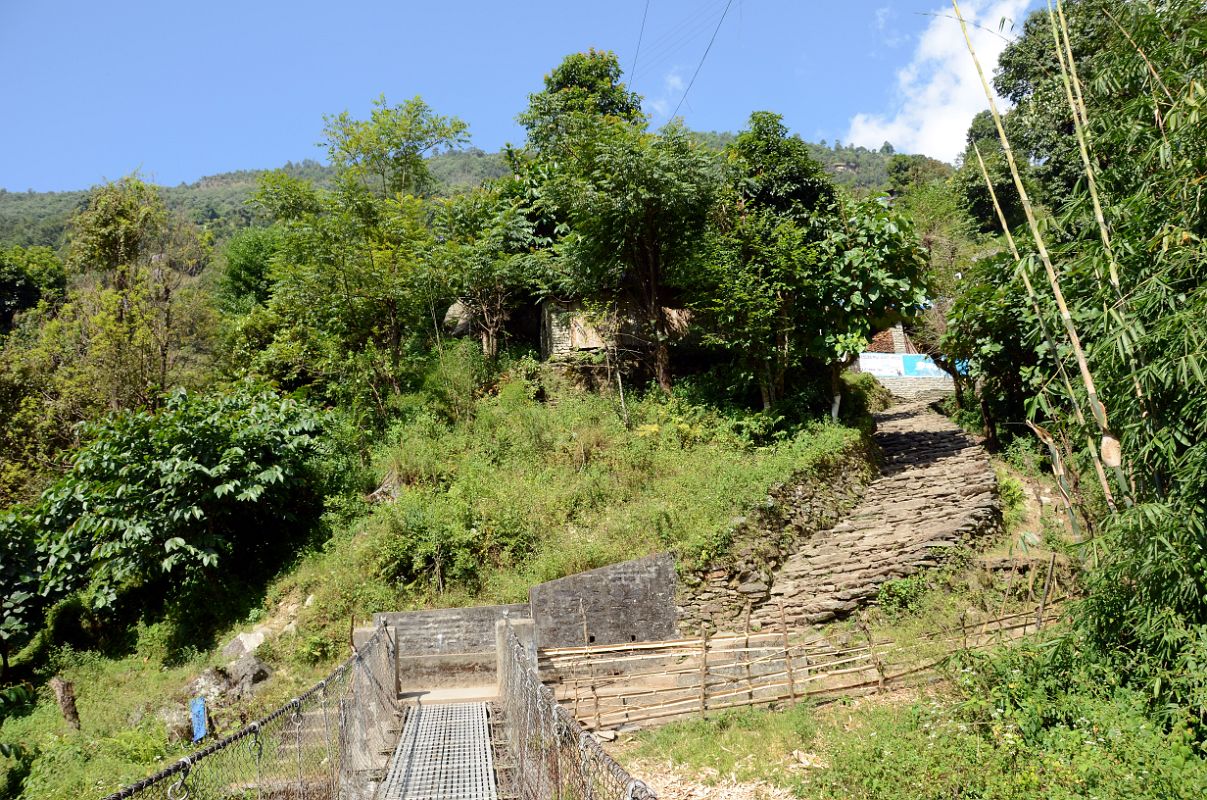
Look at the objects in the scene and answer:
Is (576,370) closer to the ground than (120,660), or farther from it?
farther from it

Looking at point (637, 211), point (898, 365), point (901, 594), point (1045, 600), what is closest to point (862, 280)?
point (637, 211)

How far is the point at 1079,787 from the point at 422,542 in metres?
8.48

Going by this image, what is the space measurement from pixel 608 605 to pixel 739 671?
6.60ft

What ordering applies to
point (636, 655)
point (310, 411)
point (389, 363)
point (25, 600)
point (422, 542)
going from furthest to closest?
point (389, 363), point (310, 411), point (25, 600), point (422, 542), point (636, 655)

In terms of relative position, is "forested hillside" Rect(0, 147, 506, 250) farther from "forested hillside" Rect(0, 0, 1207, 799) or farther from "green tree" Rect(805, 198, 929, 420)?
"green tree" Rect(805, 198, 929, 420)

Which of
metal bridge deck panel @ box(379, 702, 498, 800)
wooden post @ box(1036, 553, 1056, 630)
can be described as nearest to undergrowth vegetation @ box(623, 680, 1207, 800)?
metal bridge deck panel @ box(379, 702, 498, 800)

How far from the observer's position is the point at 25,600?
11.8m

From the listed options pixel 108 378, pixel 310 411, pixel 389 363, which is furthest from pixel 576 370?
pixel 108 378

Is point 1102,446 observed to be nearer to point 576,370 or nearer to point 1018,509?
point 1018,509

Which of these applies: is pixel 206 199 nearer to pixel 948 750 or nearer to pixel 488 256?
pixel 488 256

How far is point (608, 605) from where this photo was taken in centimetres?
970

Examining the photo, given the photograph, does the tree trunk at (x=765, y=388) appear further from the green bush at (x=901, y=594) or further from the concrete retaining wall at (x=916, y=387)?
the concrete retaining wall at (x=916, y=387)

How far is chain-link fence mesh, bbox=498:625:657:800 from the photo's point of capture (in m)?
3.33

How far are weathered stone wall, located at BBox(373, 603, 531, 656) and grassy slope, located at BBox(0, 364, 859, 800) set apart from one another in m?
1.03
